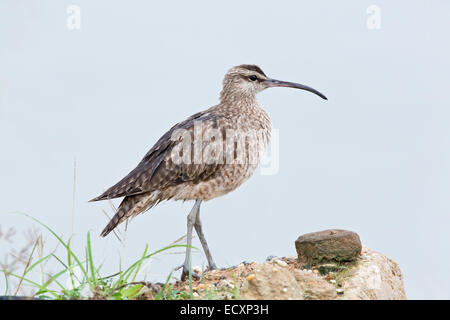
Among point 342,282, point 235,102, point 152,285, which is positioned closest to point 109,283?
point 152,285

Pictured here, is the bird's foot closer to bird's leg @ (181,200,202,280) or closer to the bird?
the bird

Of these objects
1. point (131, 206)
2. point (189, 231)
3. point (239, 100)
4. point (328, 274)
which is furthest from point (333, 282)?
point (239, 100)

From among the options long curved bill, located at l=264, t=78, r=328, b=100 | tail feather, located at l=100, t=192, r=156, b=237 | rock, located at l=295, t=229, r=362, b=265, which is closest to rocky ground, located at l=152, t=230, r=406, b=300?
rock, located at l=295, t=229, r=362, b=265

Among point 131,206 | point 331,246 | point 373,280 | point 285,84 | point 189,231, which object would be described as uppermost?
point 285,84

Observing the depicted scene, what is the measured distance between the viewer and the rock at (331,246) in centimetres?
930

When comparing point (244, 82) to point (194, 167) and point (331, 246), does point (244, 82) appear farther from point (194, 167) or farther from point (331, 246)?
point (331, 246)

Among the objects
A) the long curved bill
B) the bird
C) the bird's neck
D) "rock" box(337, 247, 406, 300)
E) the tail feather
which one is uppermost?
the long curved bill

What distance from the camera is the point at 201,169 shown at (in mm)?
9898

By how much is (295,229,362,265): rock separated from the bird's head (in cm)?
320

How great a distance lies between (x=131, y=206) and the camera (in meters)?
9.94

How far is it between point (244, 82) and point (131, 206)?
322cm

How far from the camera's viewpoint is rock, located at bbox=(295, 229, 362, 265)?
9.30m
